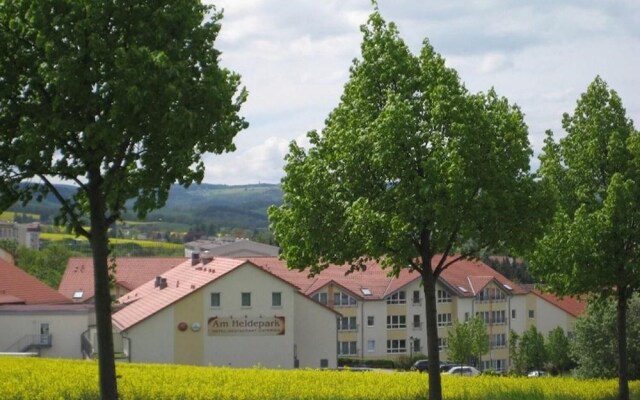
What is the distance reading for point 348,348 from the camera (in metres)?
89.2

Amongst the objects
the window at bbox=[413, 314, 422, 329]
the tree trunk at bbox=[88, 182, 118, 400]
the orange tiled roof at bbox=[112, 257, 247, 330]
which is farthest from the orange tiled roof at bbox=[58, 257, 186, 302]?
the tree trunk at bbox=[88, 182, 118, 400]

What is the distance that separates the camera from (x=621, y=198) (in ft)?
81.6

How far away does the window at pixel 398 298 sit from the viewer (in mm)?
92875

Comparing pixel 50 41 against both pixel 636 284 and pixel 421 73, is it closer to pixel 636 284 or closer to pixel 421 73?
pixel 421 73

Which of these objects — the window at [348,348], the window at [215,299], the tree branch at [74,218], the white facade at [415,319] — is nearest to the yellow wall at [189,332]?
the window at [215,299]

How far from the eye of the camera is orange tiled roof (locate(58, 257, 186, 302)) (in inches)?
3801

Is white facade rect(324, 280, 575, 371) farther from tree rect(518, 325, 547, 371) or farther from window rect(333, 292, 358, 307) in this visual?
tree rect(518, 325, 547, 371)

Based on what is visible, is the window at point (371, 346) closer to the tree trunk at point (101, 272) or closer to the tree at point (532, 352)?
the tree at point (532, 352)

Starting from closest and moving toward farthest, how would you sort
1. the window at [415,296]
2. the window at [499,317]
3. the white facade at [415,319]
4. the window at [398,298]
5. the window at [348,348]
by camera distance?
the window at [348,348]
the white facade at [415,319]
the window at [398,298]
the window at [415,296]
the window at [499,317]

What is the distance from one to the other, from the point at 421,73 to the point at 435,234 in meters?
3.52

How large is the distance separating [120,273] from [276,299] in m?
44.2

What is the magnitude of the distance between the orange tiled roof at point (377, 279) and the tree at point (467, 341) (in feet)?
21.4

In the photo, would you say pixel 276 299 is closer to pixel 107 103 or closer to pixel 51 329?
pixel 51 329

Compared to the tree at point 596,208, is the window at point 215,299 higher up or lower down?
lower down
